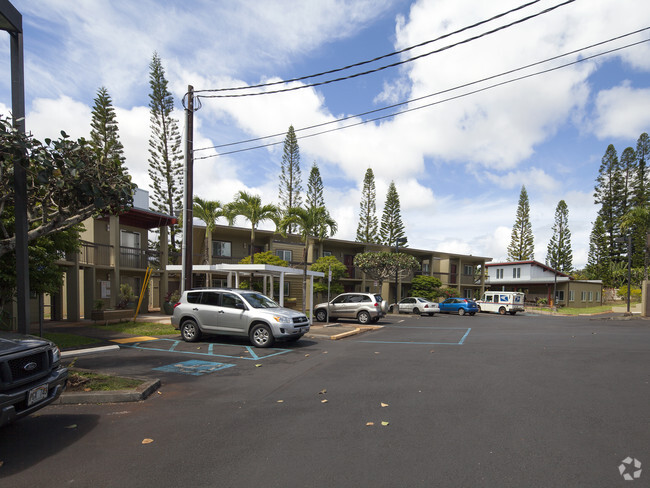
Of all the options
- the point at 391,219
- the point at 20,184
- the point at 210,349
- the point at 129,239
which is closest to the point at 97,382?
the point at 20,184

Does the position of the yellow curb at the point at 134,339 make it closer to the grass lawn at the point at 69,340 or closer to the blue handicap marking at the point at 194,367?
the grass lawn at the point at 69,340

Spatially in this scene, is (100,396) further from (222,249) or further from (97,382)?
(222,249)

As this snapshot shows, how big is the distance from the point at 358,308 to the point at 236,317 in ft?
33.1

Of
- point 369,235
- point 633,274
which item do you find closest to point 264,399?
point 369,235

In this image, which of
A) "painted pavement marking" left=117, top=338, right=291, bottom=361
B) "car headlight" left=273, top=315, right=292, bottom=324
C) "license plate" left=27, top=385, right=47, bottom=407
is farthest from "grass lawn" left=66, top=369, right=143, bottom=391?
"car headlight" left=273, top=315, right=292, bottom=324

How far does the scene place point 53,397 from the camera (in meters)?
5.04

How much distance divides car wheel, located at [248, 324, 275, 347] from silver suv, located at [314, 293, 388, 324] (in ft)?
29.1

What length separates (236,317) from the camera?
12.3 m

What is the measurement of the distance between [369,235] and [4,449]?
47996 mm

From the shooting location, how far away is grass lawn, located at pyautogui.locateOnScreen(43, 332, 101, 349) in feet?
37.9

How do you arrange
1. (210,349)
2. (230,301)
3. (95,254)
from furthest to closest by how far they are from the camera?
(95,254)
(230,301)
(210,349)

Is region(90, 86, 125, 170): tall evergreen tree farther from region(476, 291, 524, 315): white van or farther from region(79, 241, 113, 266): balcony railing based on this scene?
region(476, 291, 524, 315): white van

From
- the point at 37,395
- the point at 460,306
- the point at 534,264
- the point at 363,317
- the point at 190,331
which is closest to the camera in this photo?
the point at 37,395

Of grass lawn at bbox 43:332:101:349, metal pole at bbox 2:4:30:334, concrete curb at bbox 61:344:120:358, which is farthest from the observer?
grass lawn at bbox 43:332:101:349
